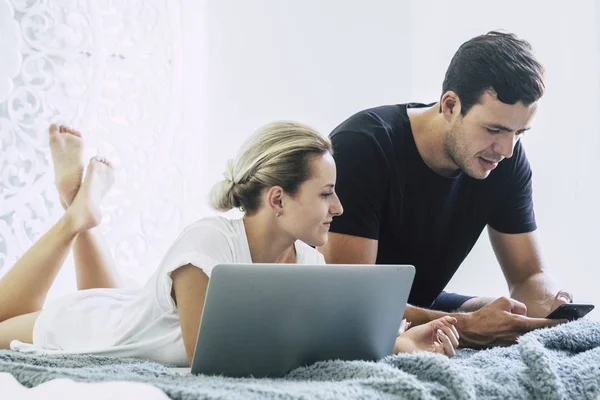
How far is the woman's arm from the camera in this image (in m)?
1.51

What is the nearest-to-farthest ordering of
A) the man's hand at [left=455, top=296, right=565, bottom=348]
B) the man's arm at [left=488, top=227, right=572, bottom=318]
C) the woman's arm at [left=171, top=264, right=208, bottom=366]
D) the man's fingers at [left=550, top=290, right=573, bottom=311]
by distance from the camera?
the woman's arm at [left=171, top=264, right=208, bottom=366] → the man's hand at [left=455, top=296, right=565, bottom=348] → the man's fingers at [left=550, top=290, right=573, bottom=311] → the man's arm at [left=488, top=227, right=572, bottom=318]

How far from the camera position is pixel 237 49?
3406 mm

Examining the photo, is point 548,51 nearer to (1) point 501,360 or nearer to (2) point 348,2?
(2) point 348,2

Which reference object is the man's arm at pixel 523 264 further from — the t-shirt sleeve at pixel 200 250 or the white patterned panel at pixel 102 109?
the white patterned panel at pixel 102 109

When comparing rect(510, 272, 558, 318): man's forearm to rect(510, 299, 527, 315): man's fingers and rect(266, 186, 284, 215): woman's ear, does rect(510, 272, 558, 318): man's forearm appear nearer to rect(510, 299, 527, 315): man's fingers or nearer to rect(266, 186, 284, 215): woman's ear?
rect(510, 299, 527, 315): man's fingers

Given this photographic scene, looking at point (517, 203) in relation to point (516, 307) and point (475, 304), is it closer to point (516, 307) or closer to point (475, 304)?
point (475, 304)

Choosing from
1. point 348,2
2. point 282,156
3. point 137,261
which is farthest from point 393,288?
point 348,2

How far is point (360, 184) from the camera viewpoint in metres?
2.09

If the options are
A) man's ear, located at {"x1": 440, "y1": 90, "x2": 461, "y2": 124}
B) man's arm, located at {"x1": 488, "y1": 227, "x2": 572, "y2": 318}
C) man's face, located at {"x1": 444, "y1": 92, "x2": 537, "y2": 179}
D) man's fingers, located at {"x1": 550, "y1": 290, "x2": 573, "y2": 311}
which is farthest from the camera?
man's arm, located at {"x1": 488, "y1": 227, "x2": 572, "y2": 318}


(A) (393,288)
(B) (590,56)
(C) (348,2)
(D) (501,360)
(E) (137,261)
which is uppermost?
(C) (348,2)

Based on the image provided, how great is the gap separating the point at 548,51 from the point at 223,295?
6.40 ft

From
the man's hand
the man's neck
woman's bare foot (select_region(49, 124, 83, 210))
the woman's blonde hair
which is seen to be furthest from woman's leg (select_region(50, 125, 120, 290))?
the man's hand

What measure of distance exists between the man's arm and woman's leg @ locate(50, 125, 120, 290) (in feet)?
3.95

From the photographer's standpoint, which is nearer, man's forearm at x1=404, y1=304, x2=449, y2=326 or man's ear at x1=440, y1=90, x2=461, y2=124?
man's forearm at x1=404, y1=304, x2=449, y2=326
